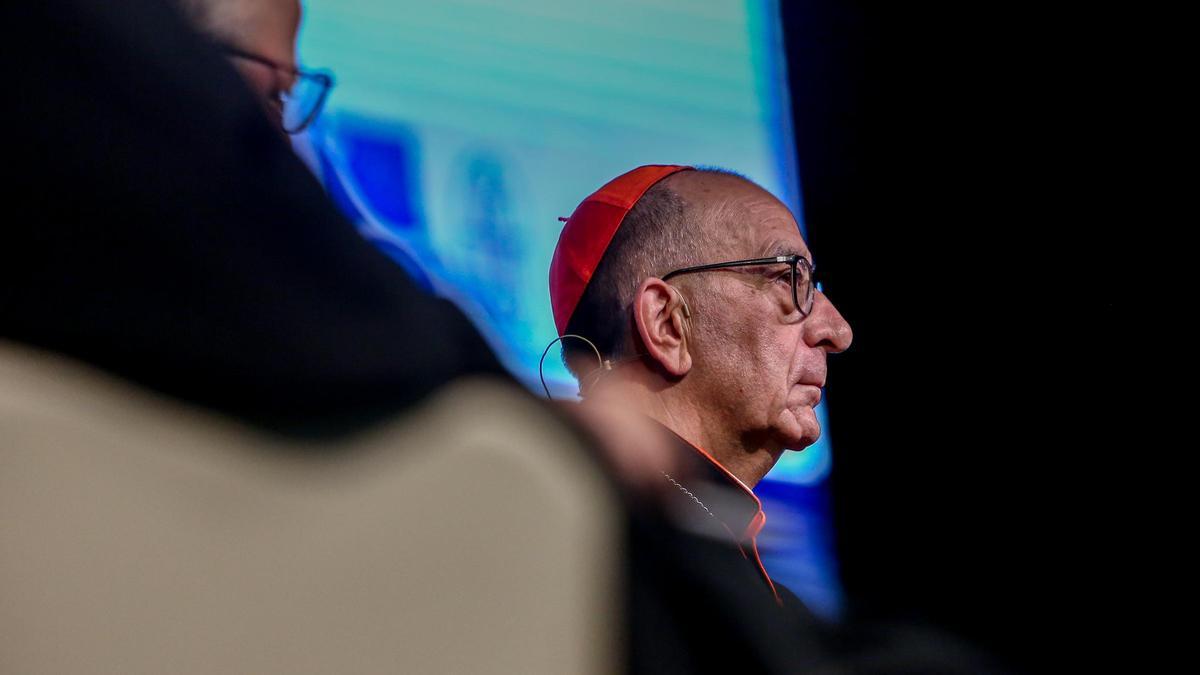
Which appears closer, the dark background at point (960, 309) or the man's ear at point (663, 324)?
the man's ear at point (663, 324)

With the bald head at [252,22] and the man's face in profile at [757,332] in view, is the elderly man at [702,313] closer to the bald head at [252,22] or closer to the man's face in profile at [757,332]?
the man's face in profile at [757,332]

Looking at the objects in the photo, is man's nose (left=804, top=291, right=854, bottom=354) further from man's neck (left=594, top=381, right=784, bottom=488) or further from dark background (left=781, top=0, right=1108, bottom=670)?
dark background (left=781, top=0, right=1108, bottom=670)

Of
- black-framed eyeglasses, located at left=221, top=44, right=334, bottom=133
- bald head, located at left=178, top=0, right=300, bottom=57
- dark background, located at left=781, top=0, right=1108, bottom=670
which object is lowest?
dark background, located at left=781, top=0, right=1108, bottom=670

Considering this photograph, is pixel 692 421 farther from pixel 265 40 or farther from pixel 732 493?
pixel 265 40

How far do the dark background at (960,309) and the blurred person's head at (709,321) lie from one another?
0.48 m

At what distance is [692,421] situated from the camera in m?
1.69

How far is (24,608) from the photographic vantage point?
395 millimetres

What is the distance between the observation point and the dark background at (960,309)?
6.79 feet

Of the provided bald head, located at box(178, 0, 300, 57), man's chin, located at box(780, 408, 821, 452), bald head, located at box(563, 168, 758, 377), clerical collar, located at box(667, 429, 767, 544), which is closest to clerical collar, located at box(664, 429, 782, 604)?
clerical collar, located at box(667, 429, 767, 544)

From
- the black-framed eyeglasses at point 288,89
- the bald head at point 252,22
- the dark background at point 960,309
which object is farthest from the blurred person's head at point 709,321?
the bald head at point 252,22

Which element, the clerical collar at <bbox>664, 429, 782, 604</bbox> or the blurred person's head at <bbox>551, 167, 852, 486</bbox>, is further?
the blurred person's head at <bbox>551, 167, 852, 486</bbox>

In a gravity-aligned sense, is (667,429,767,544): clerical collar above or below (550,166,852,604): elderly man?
below

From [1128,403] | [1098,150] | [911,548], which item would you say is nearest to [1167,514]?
[1128,403]

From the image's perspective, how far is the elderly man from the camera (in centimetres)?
170
